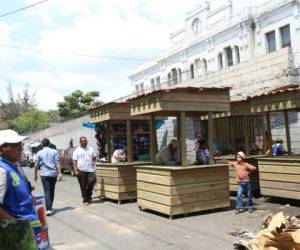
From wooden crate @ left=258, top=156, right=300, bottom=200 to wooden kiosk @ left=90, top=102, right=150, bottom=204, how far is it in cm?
299

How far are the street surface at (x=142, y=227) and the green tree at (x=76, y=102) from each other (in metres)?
41.0

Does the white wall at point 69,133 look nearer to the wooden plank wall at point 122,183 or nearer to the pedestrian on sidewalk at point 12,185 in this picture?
the wooden plank wall at point 122,183

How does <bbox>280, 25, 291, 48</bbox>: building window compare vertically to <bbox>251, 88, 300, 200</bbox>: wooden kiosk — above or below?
above

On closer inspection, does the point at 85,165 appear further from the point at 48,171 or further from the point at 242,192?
the point at 242,192

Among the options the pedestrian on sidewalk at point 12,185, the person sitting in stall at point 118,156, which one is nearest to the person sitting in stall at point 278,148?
the person sitting in stall at point 118,156

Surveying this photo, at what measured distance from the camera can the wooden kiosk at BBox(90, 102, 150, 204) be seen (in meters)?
11.8

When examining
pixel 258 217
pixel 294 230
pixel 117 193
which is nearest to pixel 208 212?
pixel 258 217

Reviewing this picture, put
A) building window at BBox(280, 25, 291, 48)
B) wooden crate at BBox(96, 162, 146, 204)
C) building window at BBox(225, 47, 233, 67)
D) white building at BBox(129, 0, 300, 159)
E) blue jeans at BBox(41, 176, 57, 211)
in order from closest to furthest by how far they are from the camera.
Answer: blue jeans at BBox(41, 176, 57, 211) < wooden crate at BBox(96, 162, 146, 204) < white building at BBox(129, 0, 300, 159) < building window at BBox(280, 25, 291, 48) < building window at BBox(225, 47, 233, 67)

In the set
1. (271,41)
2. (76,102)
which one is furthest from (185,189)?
(76,102)

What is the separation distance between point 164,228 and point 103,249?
1.59m

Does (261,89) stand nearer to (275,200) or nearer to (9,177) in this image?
(275,200)

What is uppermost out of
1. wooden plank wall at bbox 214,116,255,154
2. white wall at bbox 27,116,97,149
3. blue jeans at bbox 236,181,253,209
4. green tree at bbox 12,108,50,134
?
green tree at bbox 12,108,50,134

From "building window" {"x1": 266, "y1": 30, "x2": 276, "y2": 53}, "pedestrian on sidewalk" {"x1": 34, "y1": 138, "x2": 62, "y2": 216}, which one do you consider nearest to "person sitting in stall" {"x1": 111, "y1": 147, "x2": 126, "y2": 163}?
"pedestrian on sidewalk" {"x1": 34, "y1": 138, "x2": 62, "y2": 216}

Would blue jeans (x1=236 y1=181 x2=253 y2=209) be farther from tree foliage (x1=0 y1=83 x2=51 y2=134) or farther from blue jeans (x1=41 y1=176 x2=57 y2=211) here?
tree foliage (x1=0 y1=83 x2=51 y2=134)
